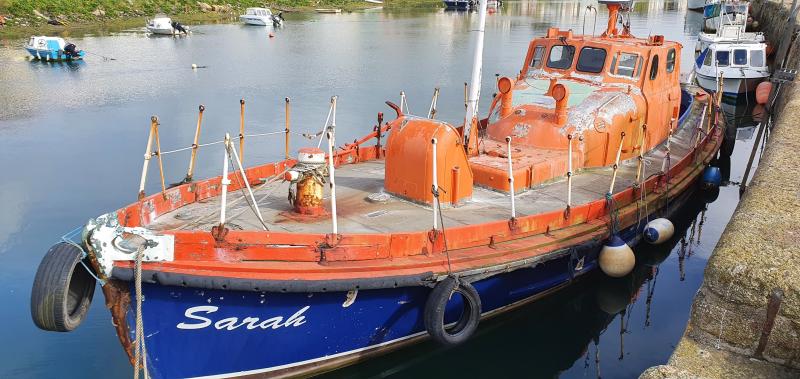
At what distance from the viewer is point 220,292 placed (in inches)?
241

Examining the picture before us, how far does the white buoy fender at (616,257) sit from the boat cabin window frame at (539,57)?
386 centimetres

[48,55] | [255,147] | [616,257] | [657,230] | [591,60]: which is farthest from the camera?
[48,55]

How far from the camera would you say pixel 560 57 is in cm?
1117

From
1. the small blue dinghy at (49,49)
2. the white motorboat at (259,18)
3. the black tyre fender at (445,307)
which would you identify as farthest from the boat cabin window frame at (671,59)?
the white motorboat at (259,18)

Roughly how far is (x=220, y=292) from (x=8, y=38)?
1616 inches

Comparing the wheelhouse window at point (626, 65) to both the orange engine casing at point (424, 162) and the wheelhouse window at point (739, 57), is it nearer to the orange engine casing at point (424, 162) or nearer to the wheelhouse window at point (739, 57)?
the orange engine casing at point (424, 162)

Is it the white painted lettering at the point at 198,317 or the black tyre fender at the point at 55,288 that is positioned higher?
the black tyre fender at the point at 55,288

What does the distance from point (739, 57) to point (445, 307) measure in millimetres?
22831

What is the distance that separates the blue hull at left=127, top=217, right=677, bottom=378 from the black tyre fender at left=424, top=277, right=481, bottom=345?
280mm

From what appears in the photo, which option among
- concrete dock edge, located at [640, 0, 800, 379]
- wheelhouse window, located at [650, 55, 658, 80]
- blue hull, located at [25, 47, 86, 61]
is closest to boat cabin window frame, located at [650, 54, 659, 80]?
wheelhouse window, located at [650, 55, 658, 80]

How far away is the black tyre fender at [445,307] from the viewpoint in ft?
22.1

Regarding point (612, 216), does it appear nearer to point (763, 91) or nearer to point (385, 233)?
point (385, 233)

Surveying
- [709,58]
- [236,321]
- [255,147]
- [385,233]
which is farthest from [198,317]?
[709,58]

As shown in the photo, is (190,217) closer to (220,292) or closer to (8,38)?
(220,292)
